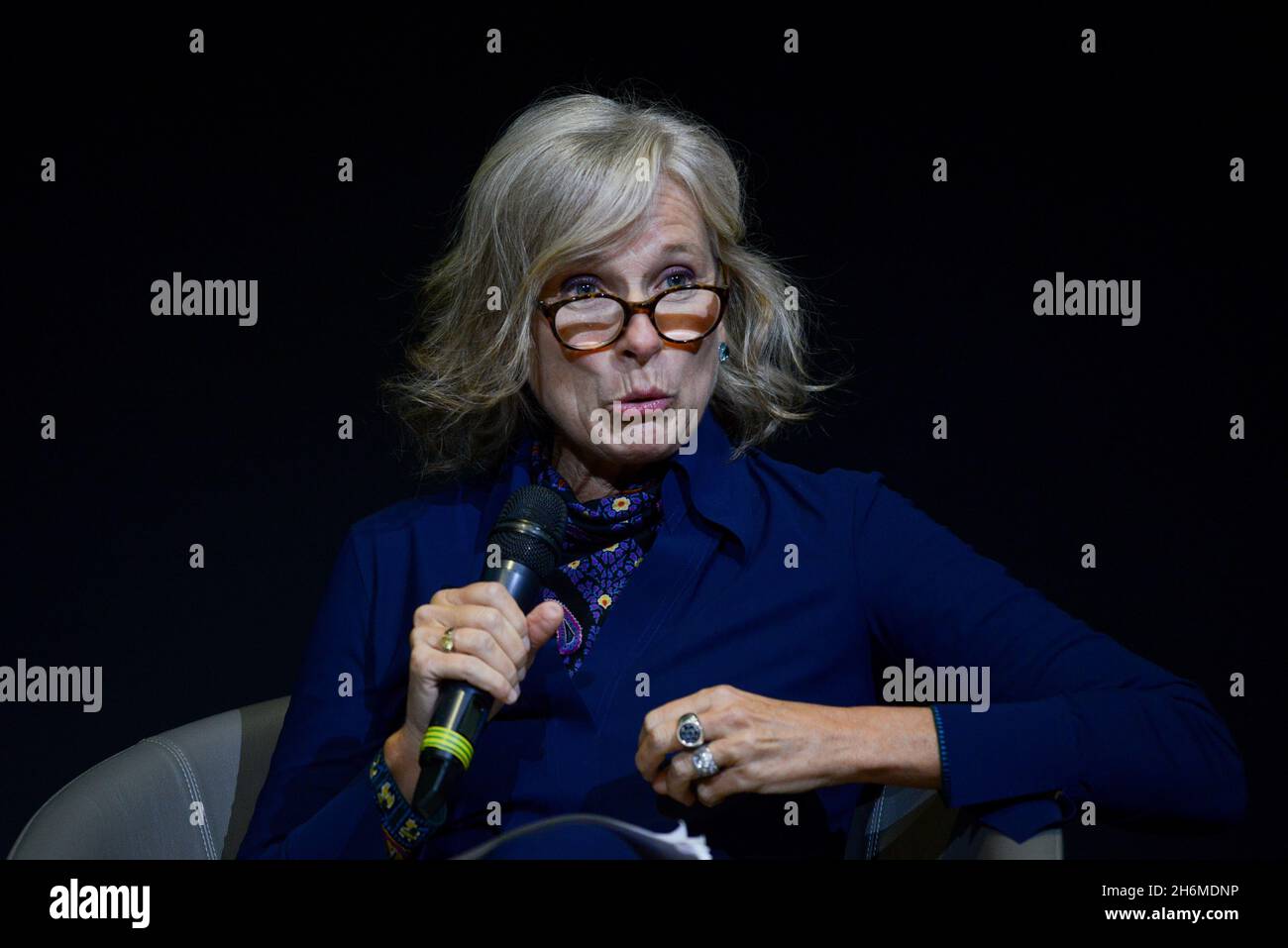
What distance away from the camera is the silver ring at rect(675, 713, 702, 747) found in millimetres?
1471

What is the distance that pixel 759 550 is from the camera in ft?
6.10

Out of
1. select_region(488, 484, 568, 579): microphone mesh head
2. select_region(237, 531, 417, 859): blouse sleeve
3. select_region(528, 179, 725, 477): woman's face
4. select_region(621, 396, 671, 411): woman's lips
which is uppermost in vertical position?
select_region(528, 179, 725, 477): woman's face

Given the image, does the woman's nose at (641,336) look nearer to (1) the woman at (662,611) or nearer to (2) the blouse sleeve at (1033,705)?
(1) the woman at (662,611)

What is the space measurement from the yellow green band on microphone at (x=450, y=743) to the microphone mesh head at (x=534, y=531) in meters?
0.22

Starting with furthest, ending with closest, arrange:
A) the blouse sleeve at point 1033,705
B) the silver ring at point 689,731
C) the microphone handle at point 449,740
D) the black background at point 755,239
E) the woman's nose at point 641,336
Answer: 1. the black background at point 755,239
2. the woman's nose at point 641,336
3. the blouse sleeve at point 1033,705
4. the silver ring at point 689,731
5. the microphone handle at point 449,740

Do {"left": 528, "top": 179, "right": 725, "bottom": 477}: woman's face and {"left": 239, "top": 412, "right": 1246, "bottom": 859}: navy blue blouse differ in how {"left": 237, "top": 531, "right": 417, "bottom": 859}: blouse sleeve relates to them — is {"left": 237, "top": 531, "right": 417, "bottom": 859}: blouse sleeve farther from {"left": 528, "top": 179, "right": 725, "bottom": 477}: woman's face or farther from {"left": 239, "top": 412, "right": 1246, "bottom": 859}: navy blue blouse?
{"left": 528, "top": 179, "right": 725, "bottom": 477}: woman's face

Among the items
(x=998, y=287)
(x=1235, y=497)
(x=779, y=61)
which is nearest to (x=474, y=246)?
(x=779, y=61)

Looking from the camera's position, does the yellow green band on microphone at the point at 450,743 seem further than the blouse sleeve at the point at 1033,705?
No

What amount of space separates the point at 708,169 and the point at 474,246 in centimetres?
34

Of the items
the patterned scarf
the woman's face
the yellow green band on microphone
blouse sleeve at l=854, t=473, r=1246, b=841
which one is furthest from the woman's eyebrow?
the yellow green band on microphone

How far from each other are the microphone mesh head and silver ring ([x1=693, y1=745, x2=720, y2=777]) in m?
0.25

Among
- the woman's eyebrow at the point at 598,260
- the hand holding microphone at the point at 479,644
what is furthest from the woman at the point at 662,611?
the hand holding microphone at the point at 479,644

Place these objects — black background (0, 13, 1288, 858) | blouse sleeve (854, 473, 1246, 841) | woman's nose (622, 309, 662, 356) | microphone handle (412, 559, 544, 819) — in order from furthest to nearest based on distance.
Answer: black background (0, 13, 1288, 858) < woman's nose (622, 309, 662, 356) < blouse sleeve (854, 473, 1246, 841) < microphone handle (412, 559, 544, 819)

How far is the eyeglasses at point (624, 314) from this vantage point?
1778 mm
